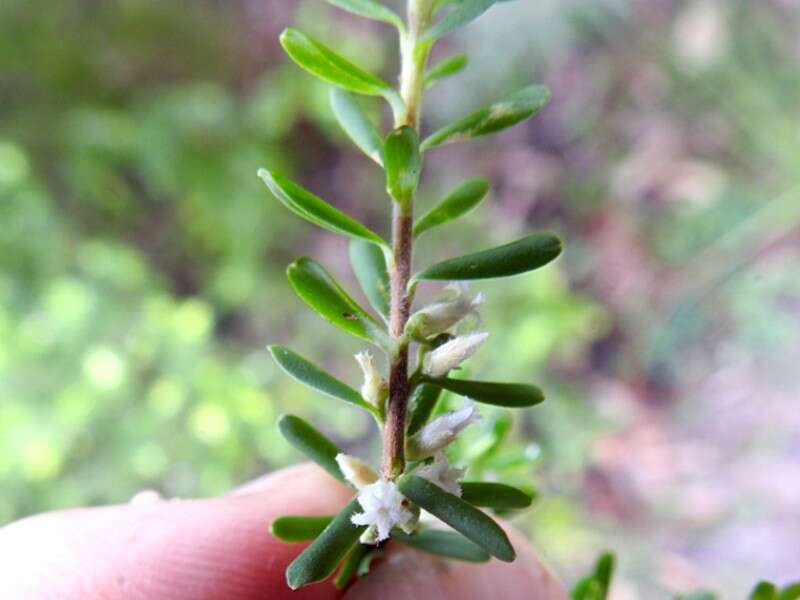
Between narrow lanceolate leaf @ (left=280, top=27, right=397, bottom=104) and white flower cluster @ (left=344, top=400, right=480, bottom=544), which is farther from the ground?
narrow lanceolate leaf @ (left=280, top=27, right=397, bottom=104)

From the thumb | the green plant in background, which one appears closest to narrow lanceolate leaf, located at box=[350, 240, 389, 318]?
the green plant in background

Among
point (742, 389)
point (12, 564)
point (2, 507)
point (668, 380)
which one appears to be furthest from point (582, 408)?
point (12, 564)

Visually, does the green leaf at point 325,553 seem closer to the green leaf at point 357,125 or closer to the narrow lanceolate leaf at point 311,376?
the narrow lanceolate leaf at point 311,376

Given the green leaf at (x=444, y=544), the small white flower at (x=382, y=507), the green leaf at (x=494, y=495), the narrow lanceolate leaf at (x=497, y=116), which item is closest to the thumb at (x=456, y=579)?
the green leaf at (x=444, y=544)

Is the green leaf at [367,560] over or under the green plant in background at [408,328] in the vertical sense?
under

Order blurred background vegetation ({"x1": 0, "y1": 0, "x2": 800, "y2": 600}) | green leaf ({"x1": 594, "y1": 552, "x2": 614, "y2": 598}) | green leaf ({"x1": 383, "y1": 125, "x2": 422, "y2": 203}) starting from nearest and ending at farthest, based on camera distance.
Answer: green leaf ({"x1": 383, "y1": 125, "x2": 422, "y2": 203}), green leaf ({"x1": 594, "y1": 552, "x2": 614, "y2": 598}), blurred background vegetation ({"x1": 0, "y1": 0, "x2": 800, "y2": 600})

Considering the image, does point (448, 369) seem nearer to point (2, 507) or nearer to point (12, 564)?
point (12, 564)

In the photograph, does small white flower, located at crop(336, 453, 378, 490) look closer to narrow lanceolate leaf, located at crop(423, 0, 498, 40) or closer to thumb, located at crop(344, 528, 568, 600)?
thumb, located at crop(344, 528, 568, 600)
